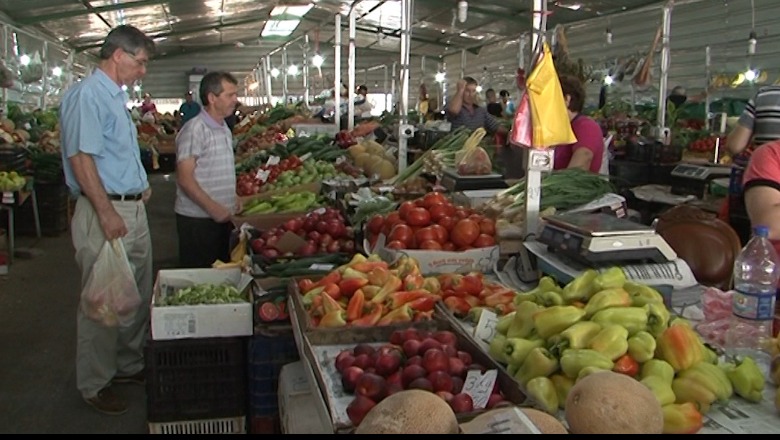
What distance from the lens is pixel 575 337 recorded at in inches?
74.2

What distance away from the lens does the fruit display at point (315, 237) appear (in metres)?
3.93

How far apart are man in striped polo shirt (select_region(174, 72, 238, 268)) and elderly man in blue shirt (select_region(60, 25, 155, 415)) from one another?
42 centimetres

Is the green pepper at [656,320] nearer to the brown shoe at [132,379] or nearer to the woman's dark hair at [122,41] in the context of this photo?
the woman's dark hair at [122,41]

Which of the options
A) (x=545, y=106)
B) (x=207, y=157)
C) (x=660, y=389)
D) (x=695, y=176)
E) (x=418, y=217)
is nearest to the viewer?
(x=660, y=389)

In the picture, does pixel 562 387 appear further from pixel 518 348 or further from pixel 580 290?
pixel 580 290

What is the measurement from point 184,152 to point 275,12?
14.4m

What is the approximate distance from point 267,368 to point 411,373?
60.6 inches

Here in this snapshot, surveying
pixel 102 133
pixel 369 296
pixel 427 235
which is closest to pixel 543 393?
pixel 369 296

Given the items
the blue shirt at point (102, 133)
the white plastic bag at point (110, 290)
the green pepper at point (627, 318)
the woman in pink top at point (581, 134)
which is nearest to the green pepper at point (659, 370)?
the green pepper at point (627, 318)

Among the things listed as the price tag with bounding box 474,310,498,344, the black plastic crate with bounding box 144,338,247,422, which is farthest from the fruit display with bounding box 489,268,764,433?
the black plastic crate with bounding box 144,338,247,422

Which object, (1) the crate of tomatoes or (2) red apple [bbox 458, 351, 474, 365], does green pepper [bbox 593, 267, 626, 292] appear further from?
(1) the crate of tomatoes

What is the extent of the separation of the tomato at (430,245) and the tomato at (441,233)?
0.14 ft

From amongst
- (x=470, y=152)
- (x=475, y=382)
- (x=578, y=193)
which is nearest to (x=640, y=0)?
(x=470, y=152)

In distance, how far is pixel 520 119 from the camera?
3.16m
